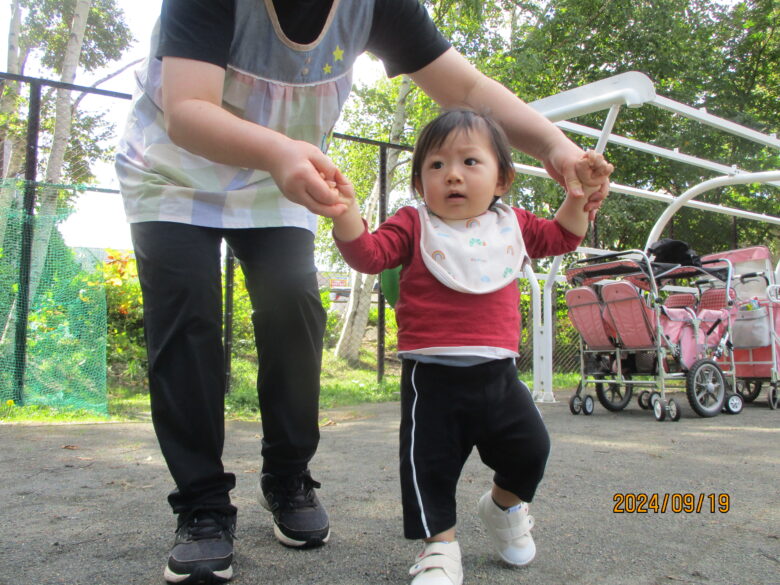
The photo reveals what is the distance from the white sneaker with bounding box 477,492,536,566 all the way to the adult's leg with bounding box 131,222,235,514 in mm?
612

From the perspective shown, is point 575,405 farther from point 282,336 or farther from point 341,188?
point 341,188

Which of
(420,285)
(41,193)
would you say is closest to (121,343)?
(41,193)

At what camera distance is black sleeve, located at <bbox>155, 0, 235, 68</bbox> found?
1222mm

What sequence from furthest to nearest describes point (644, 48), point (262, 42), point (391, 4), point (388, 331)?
point (644, 48)
point (388, 331)
point (391, 4)
point (262, 42)

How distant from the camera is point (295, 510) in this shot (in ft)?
5.08

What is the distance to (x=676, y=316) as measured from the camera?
15.4 feet

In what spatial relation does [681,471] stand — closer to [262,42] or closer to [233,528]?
[233,528]

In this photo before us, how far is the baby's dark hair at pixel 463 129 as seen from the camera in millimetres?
1469

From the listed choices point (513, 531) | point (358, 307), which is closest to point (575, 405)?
point (513, 531)

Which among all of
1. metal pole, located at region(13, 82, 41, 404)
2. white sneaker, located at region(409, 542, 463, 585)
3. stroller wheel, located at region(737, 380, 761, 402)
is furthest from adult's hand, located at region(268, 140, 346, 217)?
stroller wheel, located at region(737, 380, 761, 402)

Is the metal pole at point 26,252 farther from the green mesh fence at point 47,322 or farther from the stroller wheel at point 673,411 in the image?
the stroller wheel at point 673,411

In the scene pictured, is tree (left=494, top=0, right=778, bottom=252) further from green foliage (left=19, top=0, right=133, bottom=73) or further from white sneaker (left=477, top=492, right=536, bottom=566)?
white sneaker (left=477, top=492, right=536, bottom=566)

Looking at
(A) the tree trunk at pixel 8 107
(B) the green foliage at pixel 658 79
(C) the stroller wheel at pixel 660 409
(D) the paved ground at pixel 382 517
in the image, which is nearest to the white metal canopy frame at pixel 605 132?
(C) the stroller wheel at pixel 660 409

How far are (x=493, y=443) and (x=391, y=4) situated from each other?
109 centimetres
